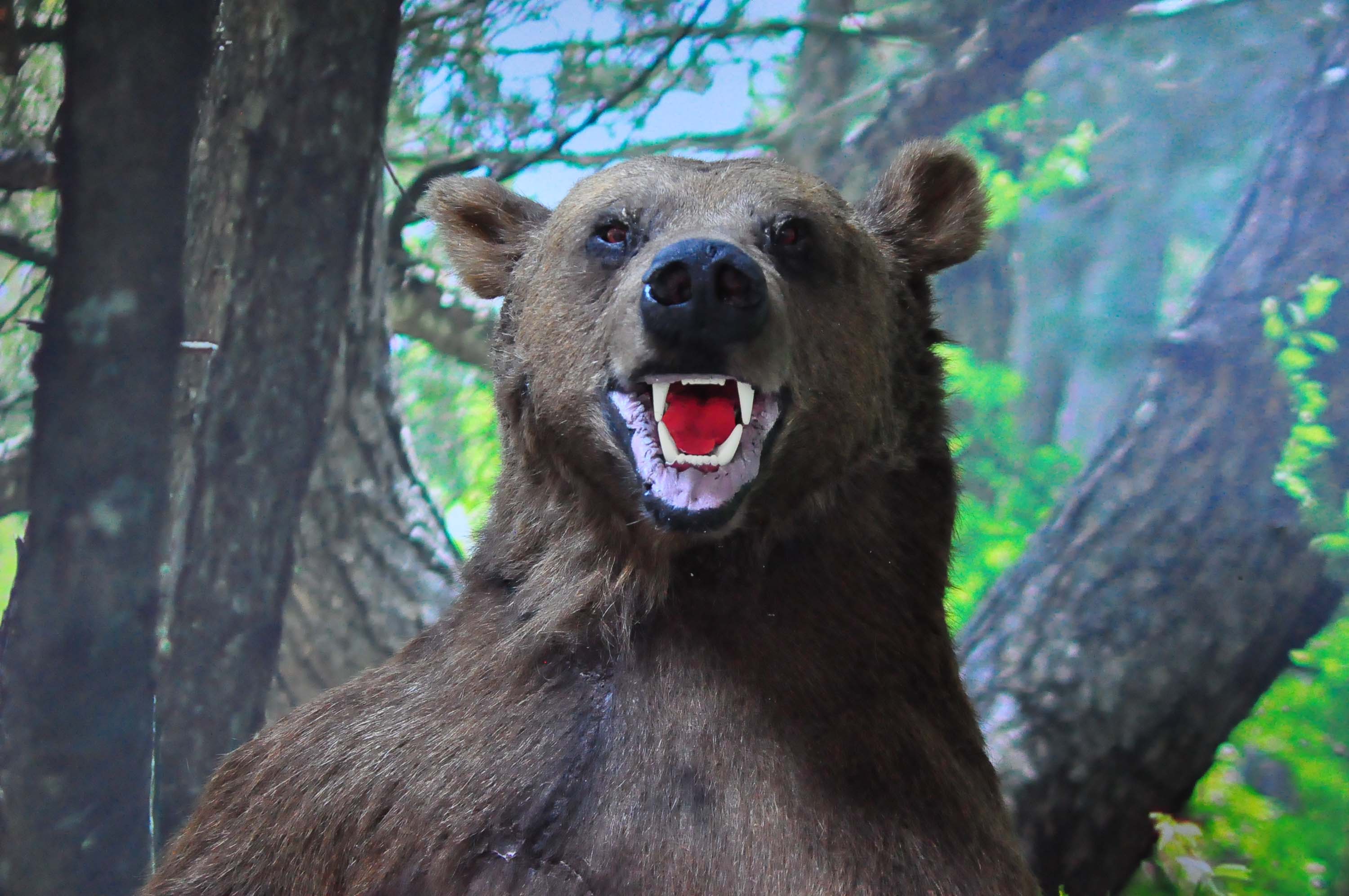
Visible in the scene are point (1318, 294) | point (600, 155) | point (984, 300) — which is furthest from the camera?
point (984, 300)

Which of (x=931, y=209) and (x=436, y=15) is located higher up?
(x=436, y=15)

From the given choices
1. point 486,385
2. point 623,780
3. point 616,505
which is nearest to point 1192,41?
point 486,385

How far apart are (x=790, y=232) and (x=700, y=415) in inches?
19.4

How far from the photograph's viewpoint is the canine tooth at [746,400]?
6.11 ft

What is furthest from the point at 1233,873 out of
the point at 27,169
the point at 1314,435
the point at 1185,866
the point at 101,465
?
Answer: the point at 27,169

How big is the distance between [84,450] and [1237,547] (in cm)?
356

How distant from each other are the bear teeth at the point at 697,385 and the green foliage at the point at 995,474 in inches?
89.5

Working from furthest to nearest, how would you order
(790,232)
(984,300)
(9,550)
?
(984,300) < (9,550) < (790,232)

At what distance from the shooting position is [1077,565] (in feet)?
12.5

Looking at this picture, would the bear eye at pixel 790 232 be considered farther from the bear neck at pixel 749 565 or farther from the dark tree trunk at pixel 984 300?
the dark tree trunk at pixel 984 300

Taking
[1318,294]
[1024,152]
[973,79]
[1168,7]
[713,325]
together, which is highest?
[1168,7]

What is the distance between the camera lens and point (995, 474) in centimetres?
413

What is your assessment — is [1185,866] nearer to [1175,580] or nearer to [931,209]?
[1175,580]

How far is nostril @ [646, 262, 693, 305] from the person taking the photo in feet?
5.74
